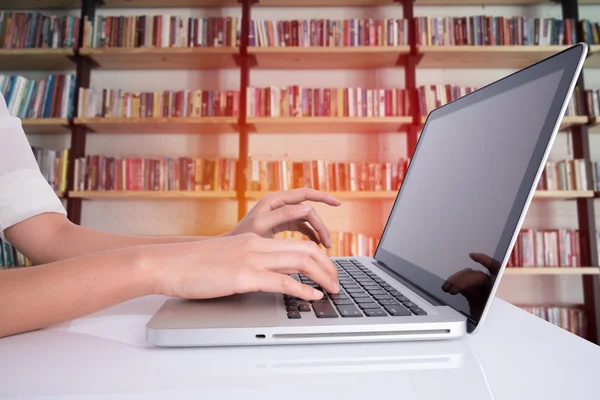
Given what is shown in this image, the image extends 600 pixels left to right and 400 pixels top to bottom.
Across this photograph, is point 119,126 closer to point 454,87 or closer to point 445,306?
point 454,87

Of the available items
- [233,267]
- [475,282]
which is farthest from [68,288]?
[475,282]

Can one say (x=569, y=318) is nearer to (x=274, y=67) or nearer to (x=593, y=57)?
(x=593, y=57)

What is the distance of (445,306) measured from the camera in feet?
1.20

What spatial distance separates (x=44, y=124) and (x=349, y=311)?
7.77 feet

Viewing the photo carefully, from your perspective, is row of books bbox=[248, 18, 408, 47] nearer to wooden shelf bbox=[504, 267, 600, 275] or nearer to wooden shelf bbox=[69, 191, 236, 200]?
wooden shelf bbox=[69, 191, 236, 200]

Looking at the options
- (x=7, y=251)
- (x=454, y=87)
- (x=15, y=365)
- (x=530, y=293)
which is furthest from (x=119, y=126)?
(x=530, y=293)

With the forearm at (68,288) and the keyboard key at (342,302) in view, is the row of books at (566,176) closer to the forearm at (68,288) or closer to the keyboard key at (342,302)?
the keyboard key at (342,302)

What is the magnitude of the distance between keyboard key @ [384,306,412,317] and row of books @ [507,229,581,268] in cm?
204

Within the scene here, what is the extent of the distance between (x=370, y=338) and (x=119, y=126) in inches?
89.6

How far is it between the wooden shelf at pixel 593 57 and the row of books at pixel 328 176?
49.1 inches

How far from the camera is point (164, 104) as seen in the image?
83.3 inches

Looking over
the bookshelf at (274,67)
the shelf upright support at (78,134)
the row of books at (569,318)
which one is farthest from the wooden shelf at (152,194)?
the row of books at (569,318)

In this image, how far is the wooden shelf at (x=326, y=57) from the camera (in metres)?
2.06

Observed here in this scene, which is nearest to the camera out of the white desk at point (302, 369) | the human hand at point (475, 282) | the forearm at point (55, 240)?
the white desk at point (302, 369)
